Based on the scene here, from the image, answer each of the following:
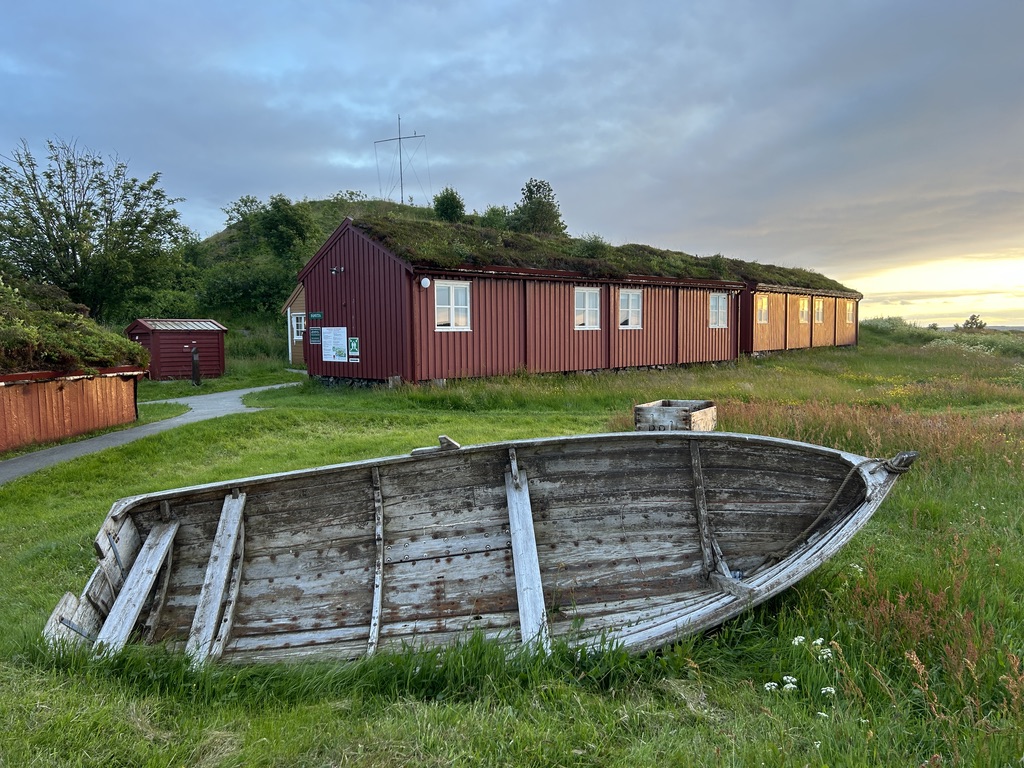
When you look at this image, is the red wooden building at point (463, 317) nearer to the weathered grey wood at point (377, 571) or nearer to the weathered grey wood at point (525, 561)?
the weathered grey wood at point (377, 571)

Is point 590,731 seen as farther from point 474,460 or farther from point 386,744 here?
point 474,460

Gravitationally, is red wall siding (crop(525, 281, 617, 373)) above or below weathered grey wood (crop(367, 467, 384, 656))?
above

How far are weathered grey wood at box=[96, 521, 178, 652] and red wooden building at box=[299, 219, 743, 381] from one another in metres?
12.0

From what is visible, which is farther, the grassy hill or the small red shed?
the small red shed

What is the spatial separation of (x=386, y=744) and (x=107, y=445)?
9.40m

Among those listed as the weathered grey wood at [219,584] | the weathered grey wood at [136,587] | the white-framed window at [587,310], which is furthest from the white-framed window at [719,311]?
the weathered grey wood at [136,587]

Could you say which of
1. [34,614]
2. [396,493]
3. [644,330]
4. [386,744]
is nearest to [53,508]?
[34,614]

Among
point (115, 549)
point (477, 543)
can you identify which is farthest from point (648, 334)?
point (115, 549)

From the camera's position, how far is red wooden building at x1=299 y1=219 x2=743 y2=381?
1633 centimetres

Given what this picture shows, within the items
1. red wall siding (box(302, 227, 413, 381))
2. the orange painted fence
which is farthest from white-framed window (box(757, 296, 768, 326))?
the orange painted fence

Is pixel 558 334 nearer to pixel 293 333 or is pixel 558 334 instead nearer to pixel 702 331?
pixel 702 331

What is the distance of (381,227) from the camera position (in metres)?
17.1

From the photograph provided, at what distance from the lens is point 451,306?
16.8m

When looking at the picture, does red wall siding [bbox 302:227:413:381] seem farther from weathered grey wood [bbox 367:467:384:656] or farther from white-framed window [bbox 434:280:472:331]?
weathered grey wood [bbox 367:467:384:656]
